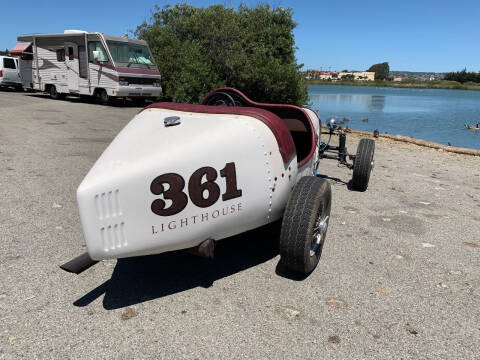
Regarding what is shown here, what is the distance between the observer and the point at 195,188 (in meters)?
2.58

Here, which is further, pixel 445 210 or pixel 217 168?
pixel 445 210

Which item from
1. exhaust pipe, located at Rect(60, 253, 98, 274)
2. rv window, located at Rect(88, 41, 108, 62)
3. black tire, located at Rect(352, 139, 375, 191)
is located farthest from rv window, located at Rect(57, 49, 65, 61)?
exhaust pipe, located at Rect(60, 253, 98, 274)

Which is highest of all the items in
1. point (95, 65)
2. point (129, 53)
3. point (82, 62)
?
point (129, 53)

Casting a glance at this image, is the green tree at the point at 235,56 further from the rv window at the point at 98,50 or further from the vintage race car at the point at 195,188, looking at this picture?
the vintage race car at the point at 195,188

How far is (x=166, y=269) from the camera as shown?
3.35m

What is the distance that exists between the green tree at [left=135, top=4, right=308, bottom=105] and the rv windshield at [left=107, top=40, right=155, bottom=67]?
1819 mm

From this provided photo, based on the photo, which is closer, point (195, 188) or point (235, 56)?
point (195, 188)

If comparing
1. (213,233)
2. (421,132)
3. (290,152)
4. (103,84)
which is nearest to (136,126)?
(213,233)

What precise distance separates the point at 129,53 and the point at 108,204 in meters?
15.1

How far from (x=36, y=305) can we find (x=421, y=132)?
25.1 meters

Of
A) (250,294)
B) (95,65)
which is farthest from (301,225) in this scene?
(95,65)

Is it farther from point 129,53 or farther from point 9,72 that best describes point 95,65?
point 9,72

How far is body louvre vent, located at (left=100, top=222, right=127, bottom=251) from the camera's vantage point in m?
2.39

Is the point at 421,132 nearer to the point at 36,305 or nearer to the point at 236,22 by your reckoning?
the point at 236,22
